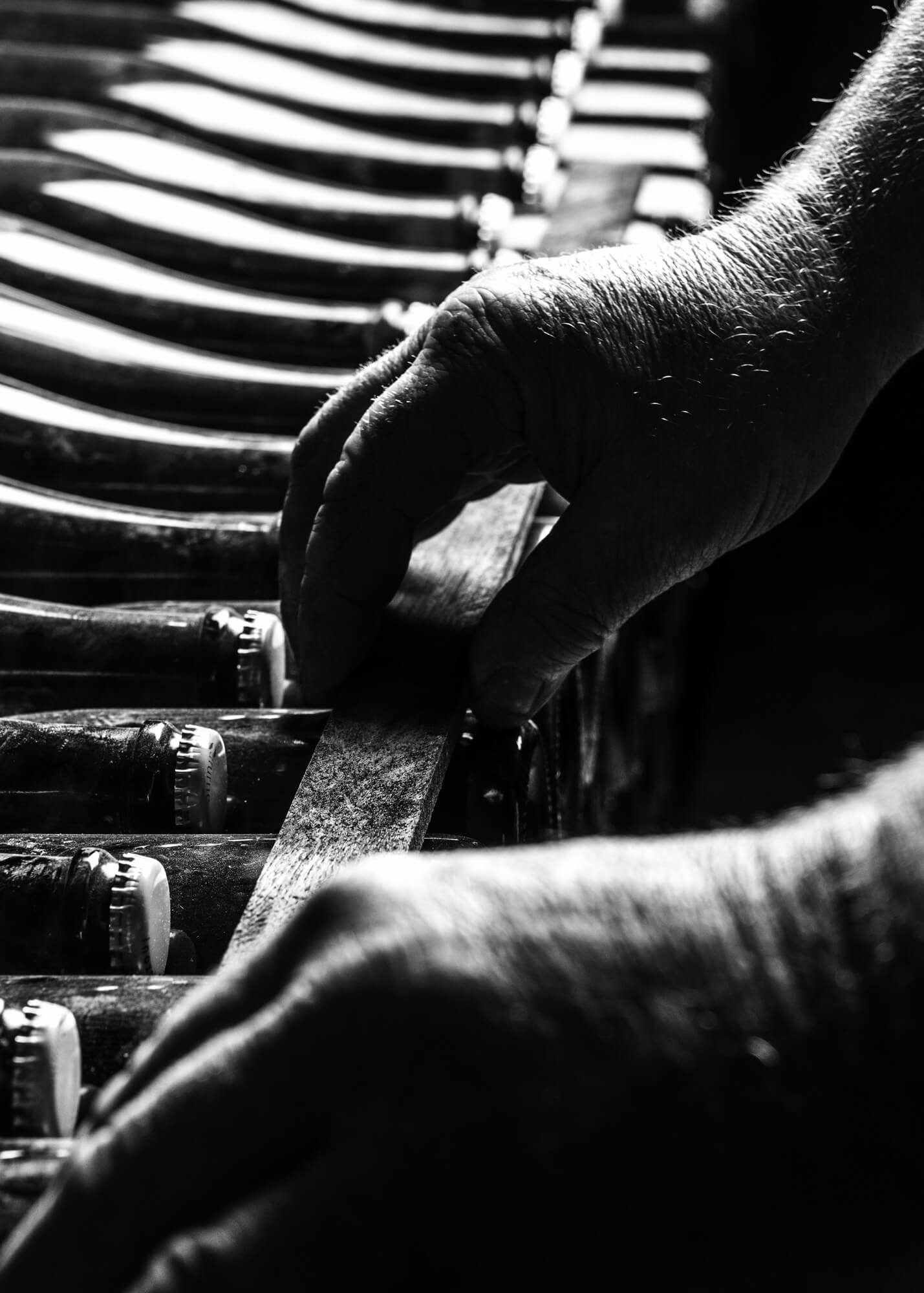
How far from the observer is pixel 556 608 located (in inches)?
41.7

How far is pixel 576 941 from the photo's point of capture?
0.53m

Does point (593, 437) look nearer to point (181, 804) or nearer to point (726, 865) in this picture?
point (181, 804)

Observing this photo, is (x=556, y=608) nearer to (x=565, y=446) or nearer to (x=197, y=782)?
(x=565, y=446)

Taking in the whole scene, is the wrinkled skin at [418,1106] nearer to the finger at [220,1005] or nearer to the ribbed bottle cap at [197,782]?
the finger at [220,1005]

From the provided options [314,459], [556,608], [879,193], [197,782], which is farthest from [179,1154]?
[879,193]

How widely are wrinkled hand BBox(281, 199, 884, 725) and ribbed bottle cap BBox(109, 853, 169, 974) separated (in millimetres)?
253

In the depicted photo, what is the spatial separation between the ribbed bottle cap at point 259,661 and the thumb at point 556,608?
164 mm

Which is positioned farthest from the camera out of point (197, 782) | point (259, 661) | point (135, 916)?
point (259, 661)

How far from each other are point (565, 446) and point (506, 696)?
0.57ft

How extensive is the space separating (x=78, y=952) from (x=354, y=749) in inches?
8.3

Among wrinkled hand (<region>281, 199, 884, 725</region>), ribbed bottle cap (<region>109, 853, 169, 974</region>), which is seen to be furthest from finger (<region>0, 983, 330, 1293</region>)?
wrinkled hand (<region>281, 199, 884, 725</region>)

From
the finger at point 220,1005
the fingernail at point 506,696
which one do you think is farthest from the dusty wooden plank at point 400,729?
the finger at point 220,1005

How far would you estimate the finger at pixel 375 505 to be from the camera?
3.49 feet

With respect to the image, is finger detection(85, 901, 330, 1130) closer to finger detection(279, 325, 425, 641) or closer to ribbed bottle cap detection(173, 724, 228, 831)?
ribbed bottle cap detection(173, 724, 228, 831)
